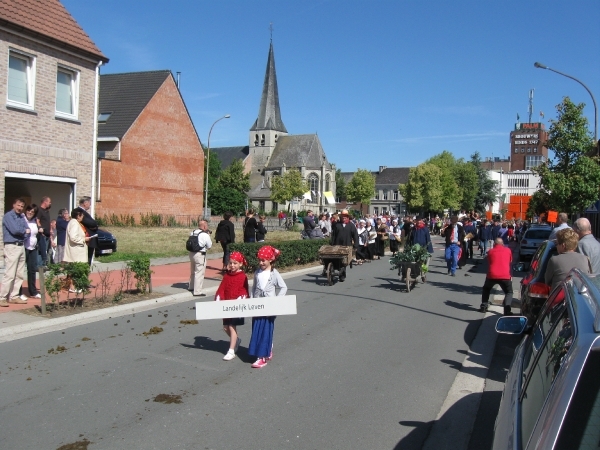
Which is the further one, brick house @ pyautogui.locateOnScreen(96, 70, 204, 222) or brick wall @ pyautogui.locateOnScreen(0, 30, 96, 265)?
brick house @ pyautogui.locateOnScreen(96, 70, 204, 222)

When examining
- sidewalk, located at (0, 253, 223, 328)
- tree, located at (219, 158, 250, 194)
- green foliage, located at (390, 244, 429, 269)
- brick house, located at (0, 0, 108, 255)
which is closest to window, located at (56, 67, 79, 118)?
brick house, located at (0, 0, 108, 255)

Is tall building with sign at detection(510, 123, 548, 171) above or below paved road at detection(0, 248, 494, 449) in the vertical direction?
above

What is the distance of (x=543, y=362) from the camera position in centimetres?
288

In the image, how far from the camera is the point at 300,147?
366ft

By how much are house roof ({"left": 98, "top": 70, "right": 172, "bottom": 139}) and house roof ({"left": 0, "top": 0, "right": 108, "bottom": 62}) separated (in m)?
23.5

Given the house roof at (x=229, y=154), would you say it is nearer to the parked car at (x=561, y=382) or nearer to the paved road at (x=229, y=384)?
the paved road at (x=229, y=384)

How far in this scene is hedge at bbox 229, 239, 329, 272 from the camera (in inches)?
647

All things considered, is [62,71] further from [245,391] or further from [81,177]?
[245,391]

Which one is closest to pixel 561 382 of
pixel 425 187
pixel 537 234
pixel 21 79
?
pixel 21 79

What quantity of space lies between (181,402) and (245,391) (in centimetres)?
73

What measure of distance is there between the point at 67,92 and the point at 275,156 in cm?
9634

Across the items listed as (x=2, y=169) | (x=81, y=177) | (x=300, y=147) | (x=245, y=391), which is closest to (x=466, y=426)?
(x=245, y=391)

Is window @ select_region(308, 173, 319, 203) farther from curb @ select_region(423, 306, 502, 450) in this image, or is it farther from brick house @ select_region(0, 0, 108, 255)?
curb @ select_region(423, 306, 502, 450)

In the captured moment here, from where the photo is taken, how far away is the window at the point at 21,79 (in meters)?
15.8
